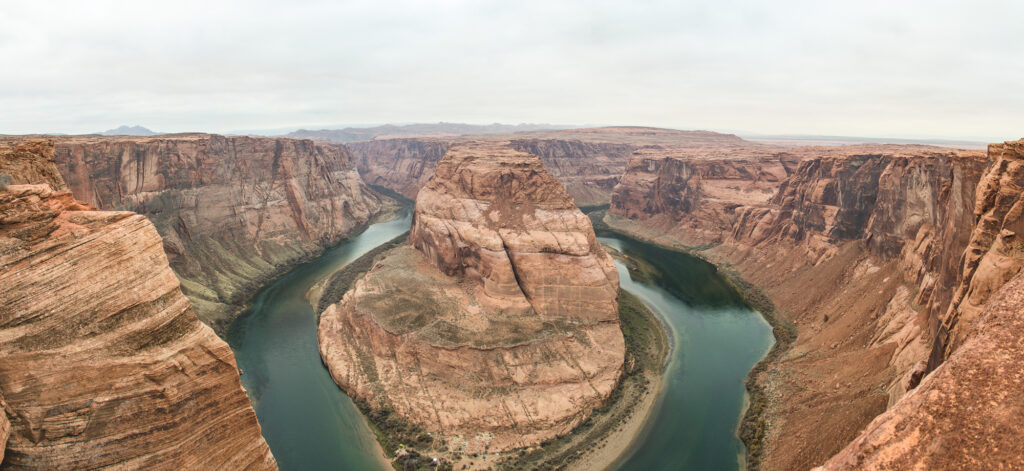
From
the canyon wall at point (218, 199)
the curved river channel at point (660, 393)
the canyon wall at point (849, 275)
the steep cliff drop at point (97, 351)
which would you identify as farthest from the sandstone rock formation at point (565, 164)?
the steep cliff drop at point (97, 351)

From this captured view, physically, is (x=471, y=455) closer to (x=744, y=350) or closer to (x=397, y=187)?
(x=744, y=350)

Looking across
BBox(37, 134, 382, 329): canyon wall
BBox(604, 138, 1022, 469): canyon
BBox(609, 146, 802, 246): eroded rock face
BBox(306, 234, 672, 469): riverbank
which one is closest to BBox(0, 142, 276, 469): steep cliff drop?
BBox(306, 234, 672, 469): riverbank

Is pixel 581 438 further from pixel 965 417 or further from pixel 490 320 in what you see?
pixel 965 417

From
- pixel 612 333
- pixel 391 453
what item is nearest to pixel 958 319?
pixel 612 333

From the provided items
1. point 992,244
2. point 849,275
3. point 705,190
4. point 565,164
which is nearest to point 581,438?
point 992,244

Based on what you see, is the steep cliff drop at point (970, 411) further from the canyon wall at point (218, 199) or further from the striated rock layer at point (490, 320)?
the canyon wall at point (218, 199)

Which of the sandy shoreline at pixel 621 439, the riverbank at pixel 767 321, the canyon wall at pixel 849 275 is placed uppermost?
the canyon wall at pixel 849 275
